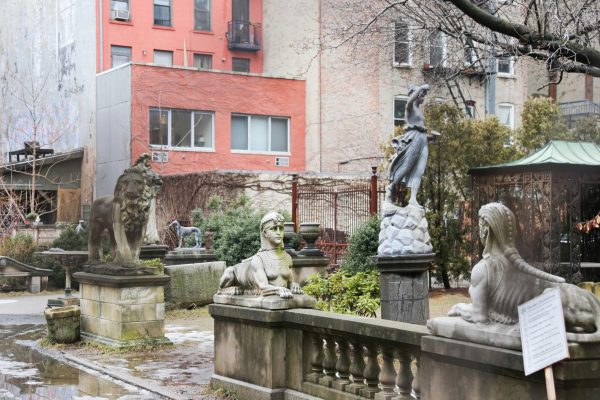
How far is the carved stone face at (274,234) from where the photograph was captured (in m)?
9.26

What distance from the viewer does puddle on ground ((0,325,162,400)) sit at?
10211mm

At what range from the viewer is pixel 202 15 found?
39.7 metres

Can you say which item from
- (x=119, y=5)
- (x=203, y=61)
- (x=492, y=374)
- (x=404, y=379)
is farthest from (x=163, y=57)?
(x=492, y=374)

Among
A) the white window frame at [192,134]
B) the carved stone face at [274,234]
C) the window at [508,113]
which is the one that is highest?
the window at [508,113]

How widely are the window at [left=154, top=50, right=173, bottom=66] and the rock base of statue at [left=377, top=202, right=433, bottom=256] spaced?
88.5 feet

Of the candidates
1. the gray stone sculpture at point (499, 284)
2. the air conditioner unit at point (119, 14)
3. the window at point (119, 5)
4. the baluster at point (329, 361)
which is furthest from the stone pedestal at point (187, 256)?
the window at point (119, 5)

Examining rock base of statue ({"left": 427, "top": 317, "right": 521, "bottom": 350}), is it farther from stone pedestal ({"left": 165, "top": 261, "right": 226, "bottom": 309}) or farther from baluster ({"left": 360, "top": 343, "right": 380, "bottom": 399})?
stone pedestal ({"left": 165, "top": 261, "right": 226, "bottom": 309})

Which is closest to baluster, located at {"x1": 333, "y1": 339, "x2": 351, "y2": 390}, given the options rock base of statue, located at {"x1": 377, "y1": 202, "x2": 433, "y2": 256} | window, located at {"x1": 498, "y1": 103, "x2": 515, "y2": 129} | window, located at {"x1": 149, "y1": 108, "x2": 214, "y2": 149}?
rock base of statue, located at {"x1": 377, "y1": 202, "x2": 433, "y2": 256}

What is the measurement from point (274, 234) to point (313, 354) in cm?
138

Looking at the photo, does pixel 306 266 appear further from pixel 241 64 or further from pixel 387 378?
pixel 241 64

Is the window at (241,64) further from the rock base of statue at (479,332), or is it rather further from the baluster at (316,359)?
the rock base of statue at (479,332)

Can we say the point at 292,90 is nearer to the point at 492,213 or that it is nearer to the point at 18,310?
the point at 18,310

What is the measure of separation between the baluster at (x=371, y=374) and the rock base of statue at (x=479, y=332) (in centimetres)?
139

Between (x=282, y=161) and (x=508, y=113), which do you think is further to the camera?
(x=508, y=113)
